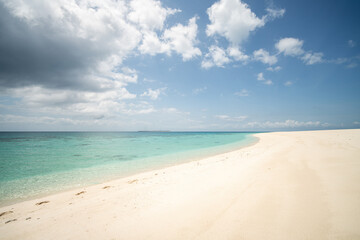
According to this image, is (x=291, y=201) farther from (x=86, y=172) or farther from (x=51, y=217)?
(x=86, y=172)

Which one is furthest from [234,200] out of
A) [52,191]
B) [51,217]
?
[52,191]

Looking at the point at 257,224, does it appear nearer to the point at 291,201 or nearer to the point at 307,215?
the point at 307,215

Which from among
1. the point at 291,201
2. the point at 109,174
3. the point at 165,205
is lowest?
the point at 109,174

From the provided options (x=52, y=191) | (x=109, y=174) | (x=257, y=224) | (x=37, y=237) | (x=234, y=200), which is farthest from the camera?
(x=109, y=174)

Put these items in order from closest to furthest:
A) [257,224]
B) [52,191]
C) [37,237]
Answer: [257,224] < [37,237] < [52,191]

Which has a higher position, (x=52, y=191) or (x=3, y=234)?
(x=3, y=234)

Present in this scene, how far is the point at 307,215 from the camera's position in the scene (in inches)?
123

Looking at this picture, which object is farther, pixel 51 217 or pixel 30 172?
pixel 30 172

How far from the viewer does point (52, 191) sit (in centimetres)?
715

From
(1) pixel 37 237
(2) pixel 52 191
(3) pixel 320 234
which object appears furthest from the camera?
(2) pixel 52 191

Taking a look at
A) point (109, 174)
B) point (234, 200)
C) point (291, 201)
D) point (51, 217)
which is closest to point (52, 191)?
point (109, 174)

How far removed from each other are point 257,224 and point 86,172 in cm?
1128

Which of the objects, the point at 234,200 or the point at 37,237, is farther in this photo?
the point at 234,200

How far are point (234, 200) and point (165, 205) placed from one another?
6.53 ft
